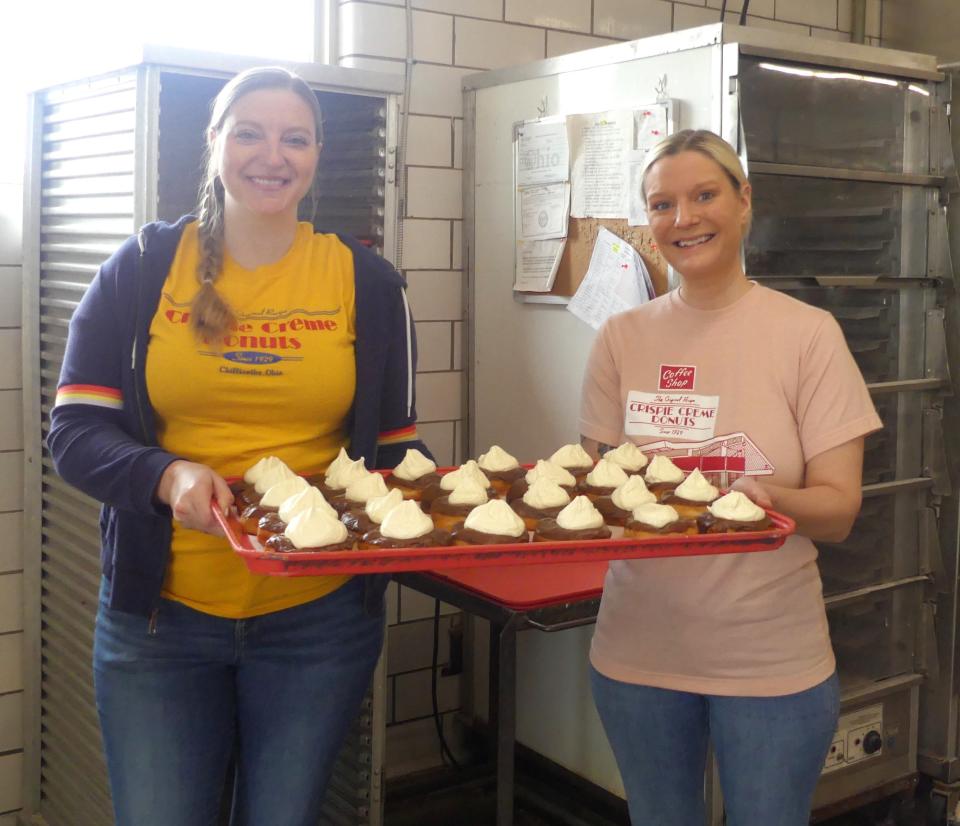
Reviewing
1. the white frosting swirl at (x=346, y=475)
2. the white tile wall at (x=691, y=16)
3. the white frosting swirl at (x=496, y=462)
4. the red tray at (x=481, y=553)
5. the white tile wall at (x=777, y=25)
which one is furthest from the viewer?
the white tile wall at (x=777, y=25)

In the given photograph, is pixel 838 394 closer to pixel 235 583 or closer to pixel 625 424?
pixel 625 424

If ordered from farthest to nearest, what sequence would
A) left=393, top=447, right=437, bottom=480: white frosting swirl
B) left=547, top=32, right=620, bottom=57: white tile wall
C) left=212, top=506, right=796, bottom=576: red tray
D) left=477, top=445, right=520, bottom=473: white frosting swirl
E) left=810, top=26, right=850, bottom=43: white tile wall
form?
left=810, top=26, right=850, bottom=43: white tile wall
left=547, top=32, right=620, bottom=57: white tile wall
left=477, top=445, right=520, bottom=473: white frosting swirl
left=393, top=447, right=437, bottom=480: white frosting swirl
left=212, top=506, right=796, bottom=576: red tray

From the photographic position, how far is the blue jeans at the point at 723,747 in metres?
1.56

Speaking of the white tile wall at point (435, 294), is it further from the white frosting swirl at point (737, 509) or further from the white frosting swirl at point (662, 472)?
the white frosting swirl at point (737, 509)

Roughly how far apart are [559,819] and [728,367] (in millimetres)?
1675

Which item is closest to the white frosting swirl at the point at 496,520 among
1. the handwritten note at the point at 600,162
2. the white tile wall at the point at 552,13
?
the handwritten note at the point at 600,162

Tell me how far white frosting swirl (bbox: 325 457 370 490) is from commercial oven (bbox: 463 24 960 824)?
3.78 feet

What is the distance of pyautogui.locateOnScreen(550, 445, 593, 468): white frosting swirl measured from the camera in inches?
72.1

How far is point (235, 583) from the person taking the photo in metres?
1.64

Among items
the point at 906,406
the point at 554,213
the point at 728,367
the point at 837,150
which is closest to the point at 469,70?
the point at 554,213

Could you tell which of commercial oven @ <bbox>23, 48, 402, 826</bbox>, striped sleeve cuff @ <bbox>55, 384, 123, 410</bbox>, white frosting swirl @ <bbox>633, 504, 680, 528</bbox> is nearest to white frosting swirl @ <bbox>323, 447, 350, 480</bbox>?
striped sleeve cuff @ <bbox>55, 384, 123, 410</bbox>

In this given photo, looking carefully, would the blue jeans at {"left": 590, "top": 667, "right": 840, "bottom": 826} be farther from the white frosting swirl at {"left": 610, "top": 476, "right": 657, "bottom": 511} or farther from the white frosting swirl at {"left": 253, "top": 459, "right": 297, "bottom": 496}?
the white frosting swirl at {"left": 253, "top": 459, "right": 297, "bottom": 496}

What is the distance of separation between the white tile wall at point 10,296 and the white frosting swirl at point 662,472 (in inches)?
64.0

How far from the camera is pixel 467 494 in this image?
170 centimetres
